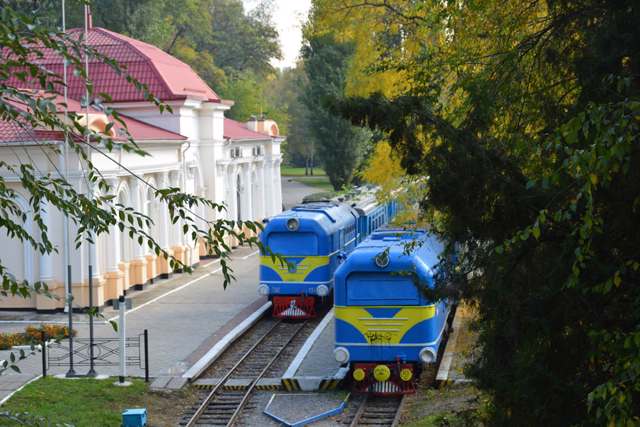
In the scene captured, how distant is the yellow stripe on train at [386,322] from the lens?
17016 mm

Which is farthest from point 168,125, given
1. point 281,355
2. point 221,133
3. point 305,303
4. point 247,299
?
point 281,355

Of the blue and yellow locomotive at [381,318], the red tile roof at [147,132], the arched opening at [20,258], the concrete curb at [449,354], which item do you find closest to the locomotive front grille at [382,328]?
the blue and yellow locomotive at [381,318]

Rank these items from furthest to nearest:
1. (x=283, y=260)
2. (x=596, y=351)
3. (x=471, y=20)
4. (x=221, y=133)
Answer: (x=221, y=133) < (x=471, y=20) < (x=596, y=351) < (x=283, y=260)

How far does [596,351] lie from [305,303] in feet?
62.5

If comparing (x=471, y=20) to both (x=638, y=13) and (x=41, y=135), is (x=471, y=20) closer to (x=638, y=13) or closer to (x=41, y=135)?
(x=638, y=13)

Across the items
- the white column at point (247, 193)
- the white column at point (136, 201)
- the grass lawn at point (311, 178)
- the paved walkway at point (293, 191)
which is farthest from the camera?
the grass lawn at point (311, 178)

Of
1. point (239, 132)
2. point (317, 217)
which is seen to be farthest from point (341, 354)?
point (239, 132)

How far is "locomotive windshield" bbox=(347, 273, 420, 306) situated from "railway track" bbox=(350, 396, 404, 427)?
1.83 meters

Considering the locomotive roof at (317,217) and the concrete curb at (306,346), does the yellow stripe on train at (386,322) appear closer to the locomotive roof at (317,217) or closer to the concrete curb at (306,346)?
the concrete curb at (306,346)

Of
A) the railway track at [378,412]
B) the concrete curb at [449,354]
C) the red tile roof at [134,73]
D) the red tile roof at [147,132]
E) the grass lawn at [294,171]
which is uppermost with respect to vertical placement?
the red tile roof at [134,73]

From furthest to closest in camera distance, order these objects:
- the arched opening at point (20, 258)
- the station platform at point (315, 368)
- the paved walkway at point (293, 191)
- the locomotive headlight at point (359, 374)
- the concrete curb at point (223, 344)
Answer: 1. the paved walkway at point (293, 191)
2. the arched opening at point (20, 258)
3. the concrete curb at point (223, 344)
4. the station platform at point (315, 368)
5. the locomotive headlight at point (359, 374)

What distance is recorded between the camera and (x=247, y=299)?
29703 mm

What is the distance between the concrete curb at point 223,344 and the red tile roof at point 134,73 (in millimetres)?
9903

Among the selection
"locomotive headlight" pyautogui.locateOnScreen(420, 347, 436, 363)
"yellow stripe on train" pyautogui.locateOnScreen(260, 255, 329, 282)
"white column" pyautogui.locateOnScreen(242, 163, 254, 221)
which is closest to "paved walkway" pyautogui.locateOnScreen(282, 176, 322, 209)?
"white column" pyautogui.locateOnScreen(242, 163, 254, 221)
